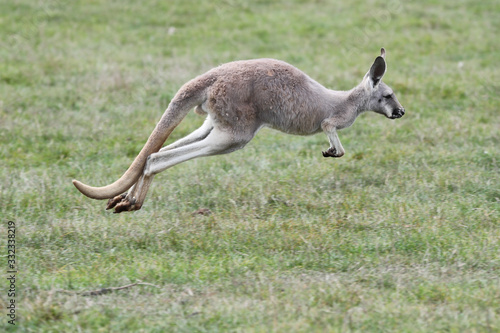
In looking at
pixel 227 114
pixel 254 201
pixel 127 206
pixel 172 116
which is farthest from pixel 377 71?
pixel 127 206

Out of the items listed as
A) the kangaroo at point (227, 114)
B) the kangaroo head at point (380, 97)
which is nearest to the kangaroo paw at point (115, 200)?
the kangaroo at point (227, 114)

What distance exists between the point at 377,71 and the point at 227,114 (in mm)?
1387

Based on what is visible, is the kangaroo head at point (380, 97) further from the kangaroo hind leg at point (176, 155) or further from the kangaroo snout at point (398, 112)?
the kangaroo hind leg at point (176, 155)

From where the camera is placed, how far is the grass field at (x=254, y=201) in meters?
4.32

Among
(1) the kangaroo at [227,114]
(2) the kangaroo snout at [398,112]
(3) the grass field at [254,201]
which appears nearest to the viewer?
(3) the grass field at [254,201]

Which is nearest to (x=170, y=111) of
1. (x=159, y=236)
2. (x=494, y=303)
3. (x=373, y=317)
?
→ (x=159, y=236)

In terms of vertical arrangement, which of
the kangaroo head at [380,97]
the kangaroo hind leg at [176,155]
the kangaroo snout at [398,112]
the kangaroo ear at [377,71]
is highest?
the kangaroo ear at [377,71]

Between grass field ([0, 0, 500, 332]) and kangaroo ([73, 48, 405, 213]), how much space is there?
422 mm

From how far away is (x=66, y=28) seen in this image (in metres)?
13.1

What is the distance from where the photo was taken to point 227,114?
559 centimetres

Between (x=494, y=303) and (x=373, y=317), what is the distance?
81 cm

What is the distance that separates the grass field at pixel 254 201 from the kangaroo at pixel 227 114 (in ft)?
1.39

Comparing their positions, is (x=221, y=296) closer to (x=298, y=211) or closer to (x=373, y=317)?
(x=373, y=317)

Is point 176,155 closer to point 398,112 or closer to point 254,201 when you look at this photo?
point 254,201
